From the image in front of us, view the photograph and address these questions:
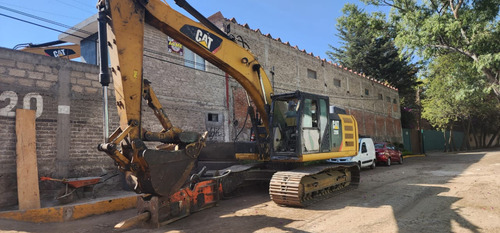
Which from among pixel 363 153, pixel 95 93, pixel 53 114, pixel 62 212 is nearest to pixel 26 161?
pixel 53 114

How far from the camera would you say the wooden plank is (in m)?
6.94

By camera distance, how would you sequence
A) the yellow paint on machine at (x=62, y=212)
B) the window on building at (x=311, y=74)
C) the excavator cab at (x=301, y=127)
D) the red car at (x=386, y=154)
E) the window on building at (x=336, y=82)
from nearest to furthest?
the yellow paint on machine at (x=62, y=212) < the excavator cab at (x=301, y=127) < the red car at (x=386, y=154) < the window on building at (x=311, y=74) < the window on building at (x=336, y=82)

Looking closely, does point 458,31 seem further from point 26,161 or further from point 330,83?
point 26,161

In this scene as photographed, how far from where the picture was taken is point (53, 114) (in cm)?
836

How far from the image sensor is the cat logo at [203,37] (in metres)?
5.61

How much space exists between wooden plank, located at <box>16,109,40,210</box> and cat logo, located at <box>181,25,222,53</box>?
17.0 feet

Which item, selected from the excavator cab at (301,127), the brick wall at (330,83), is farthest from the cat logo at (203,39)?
the brick wall at (330,83)

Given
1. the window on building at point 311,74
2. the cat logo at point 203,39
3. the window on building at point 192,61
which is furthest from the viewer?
the window on building at point 311,74

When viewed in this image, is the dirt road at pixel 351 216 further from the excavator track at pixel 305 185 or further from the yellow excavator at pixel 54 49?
the yellow excavator at pixel 54 49

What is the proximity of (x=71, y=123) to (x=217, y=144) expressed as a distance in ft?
13.8

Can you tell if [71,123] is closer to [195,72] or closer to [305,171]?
[195,72]

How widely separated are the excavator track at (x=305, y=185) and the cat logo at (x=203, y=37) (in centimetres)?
315

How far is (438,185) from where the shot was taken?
9.25 metres

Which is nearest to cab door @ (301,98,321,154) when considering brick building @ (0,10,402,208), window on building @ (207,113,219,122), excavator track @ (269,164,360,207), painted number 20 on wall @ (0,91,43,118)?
excavator track @ (269,164,360,207)
